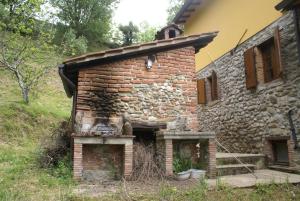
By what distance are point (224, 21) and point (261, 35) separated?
2.45m

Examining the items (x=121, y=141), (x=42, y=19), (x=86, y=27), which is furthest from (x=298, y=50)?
(x=86, y=27)

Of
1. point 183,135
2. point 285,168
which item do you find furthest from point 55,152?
point 285,168

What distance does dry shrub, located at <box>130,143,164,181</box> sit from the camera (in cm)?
706

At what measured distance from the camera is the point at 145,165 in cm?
724

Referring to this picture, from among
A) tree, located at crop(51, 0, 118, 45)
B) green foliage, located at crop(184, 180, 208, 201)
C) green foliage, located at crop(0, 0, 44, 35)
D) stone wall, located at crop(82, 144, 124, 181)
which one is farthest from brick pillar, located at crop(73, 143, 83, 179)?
tree, located at crop(51, 0, 118, 45)

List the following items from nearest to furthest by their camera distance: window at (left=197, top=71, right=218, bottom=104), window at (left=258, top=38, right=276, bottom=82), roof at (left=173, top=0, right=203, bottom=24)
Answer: window at (left=258, top=38, right=276, bottom=82) < window at (left=197, top=71, right=218, bottom=104) < roof at (left=173, top=0, right=203, bottom=24)

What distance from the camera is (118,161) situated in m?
7.40

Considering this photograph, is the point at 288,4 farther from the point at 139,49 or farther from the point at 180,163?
the point at 180,163

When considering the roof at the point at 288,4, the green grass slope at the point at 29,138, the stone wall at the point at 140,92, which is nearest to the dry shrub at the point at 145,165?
the stone wall at the point at 140,92

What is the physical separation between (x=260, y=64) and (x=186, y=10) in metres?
5.54

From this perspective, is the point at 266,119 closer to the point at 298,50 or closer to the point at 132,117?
the point at 298,50

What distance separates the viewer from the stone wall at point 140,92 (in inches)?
298

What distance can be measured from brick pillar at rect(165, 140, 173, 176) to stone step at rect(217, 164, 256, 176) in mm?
1436

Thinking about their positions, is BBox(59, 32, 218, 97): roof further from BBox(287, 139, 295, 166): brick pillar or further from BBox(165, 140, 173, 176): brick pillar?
BBox(287, 139, 295, 166): brick pillar
